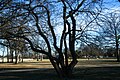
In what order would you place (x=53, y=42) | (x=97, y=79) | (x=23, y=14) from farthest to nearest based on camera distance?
1. (x=53, y=42)
2. (x=23, y=14)
3. (x=97, y=79)

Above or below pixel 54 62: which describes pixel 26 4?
above

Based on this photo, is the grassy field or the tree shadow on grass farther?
the grassy field

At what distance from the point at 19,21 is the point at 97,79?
7984 mm

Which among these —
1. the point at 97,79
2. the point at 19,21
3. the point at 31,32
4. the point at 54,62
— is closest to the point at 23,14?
the point at 19,21

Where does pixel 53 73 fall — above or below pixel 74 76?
below

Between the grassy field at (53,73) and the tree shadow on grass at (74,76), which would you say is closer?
the tree shadow on grass at (74,76)

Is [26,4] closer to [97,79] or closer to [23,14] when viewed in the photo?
[23,14]

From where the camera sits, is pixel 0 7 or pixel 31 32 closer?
pixel 0 7

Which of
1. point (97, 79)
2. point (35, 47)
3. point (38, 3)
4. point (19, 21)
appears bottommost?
point (97, 79)

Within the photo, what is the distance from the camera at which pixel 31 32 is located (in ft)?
80.8

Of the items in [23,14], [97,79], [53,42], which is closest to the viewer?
[97,79]

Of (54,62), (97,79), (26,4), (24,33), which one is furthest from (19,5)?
(97,79)

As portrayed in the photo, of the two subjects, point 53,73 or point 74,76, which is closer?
point 74,76

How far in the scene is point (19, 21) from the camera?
23.2 meters
